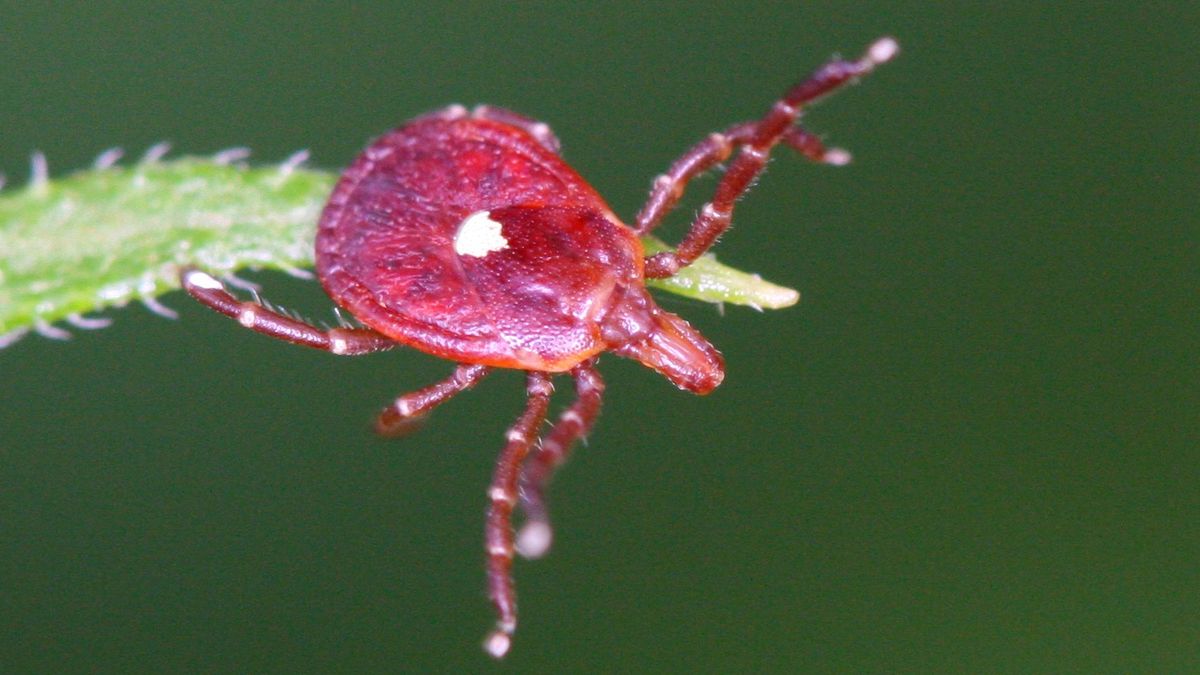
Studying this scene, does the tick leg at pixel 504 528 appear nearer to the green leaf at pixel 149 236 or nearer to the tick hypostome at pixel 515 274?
the tick hypostome at pixel 515 274

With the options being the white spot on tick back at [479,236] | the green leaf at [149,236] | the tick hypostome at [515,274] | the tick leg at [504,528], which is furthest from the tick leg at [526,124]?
the tick leg at [504,528]

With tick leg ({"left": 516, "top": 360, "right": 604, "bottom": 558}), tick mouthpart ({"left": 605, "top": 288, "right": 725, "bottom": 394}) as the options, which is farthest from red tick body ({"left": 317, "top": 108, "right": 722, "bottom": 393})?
tick leg ({"left": 516, "top": 360, "right": 604, "bottom": 558})

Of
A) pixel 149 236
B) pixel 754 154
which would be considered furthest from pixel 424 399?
pixel 754 154

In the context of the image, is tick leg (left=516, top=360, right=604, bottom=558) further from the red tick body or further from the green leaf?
the green leaf

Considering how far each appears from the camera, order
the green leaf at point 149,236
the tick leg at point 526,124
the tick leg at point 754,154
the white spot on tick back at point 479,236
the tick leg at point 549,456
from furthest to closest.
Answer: the tick leg at point 526,124 → the white spot on tick back at point 479,236 → the tick leg at point 754,154 → the green leaf at point 149,236 → the tick leg at point 549,456

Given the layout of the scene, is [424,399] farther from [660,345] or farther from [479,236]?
[660,345]

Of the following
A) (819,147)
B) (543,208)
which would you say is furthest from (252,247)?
(819,147)

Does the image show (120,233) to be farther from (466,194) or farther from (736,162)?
(736,162)
